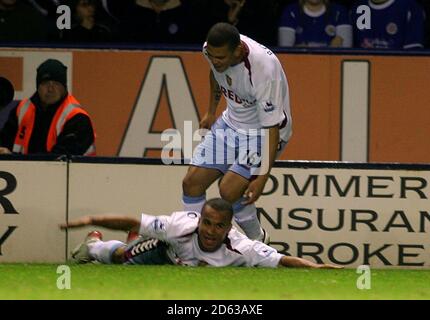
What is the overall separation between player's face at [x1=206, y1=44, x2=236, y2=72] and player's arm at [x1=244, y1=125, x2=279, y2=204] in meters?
0.59

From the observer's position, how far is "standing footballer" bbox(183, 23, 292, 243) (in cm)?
1172

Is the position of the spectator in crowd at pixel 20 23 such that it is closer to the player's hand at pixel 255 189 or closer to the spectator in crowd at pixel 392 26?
the spectator in crowd at pixel 392 26

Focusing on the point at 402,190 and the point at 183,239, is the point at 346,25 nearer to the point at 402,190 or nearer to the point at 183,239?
the point at 402,190

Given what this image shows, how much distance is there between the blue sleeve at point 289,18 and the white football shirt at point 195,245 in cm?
379

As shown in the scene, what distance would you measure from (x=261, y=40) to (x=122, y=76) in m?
1.38

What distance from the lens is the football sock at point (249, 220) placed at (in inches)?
479

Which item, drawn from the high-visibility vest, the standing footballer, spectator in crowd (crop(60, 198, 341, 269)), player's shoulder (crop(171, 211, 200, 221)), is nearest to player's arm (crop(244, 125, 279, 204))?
the standing footballer

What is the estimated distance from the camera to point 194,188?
39.8ft

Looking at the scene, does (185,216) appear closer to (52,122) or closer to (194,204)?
(194,204)

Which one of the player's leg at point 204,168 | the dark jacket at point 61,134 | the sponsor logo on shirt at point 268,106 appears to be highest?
the sponsor logo on shirt at point 268,106

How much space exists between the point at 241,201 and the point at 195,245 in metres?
0.65

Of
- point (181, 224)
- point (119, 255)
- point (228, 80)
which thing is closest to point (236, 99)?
point (228, 80)

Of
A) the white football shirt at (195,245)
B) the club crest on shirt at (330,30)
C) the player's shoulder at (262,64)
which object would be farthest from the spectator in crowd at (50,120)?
the club crest on shirt at (330,30)

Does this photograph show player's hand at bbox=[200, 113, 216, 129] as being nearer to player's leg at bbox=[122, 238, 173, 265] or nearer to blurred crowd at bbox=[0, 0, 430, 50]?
player's leg at bbox=[122, 238, 173, 265]
